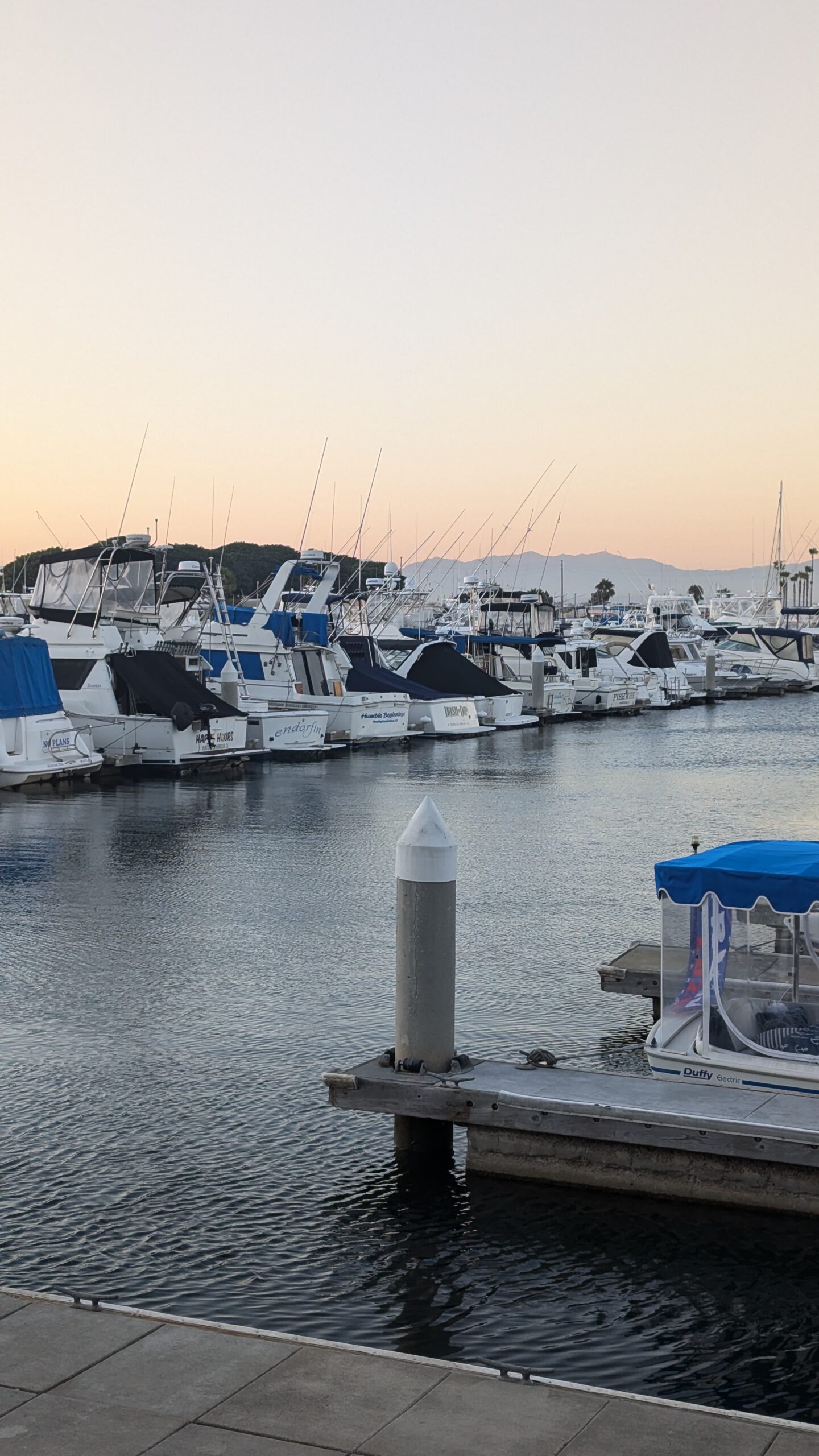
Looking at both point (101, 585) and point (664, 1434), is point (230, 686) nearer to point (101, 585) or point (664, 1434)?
point (101, 585)

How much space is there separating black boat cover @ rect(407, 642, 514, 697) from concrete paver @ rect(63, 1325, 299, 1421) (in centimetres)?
4708

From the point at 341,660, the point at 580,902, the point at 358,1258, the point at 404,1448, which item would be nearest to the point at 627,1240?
the point at 358,1258

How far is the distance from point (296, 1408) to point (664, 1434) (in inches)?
53.0

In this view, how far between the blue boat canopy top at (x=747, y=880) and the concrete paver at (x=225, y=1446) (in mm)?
5191

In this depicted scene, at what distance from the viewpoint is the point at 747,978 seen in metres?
9.99

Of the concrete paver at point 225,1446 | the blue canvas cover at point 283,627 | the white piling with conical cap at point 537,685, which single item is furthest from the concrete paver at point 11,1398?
the white piling with conical cap at point 537,685

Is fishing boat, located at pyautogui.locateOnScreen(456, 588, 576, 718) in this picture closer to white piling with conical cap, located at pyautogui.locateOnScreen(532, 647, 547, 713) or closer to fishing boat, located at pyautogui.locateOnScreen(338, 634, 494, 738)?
white piling with conical cap, located at pyautogui.locateOnScreen(532, 647, 547, 713)

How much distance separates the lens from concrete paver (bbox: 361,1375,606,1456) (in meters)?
5.29

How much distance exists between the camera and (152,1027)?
13336 mm

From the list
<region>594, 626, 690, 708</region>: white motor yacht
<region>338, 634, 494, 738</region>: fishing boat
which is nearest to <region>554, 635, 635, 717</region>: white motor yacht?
<region>594, 626, 690, 708</region>: white motor yacht

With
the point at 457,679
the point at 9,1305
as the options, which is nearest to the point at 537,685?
the point at 457,679

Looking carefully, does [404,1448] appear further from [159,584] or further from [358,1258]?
[159,584]

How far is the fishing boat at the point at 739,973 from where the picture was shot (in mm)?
9734

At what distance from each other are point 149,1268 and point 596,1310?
2.46 metres
